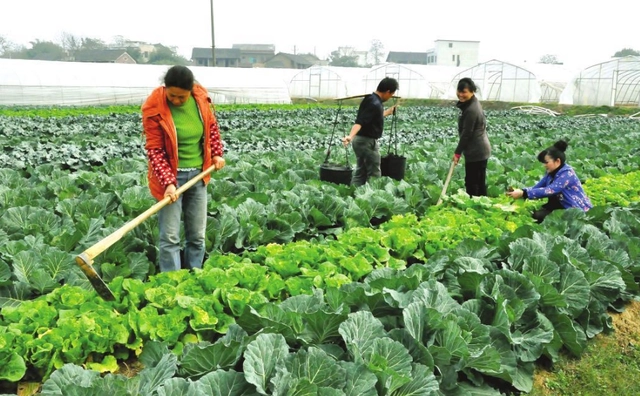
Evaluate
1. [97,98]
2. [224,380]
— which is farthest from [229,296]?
[97,98]

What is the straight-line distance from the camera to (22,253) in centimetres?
→ 348

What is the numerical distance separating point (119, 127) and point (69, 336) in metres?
12.1

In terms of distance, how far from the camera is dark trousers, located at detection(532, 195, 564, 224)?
5.55 m

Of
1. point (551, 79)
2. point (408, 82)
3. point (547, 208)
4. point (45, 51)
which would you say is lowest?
point (547, 208)

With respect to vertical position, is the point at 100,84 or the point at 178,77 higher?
the point at 178,77

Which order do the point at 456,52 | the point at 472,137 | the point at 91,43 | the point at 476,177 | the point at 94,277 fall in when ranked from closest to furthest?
the point at 94,277 → the point at 472,137 → the point at 476,177 → the point at 456,52 → the point at 91,43

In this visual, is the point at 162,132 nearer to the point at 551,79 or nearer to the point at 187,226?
the point at 187,226

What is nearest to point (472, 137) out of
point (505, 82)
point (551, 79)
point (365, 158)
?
point (365, 158)

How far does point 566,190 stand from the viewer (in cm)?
537

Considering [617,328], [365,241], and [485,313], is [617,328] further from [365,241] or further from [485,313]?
[365,241]

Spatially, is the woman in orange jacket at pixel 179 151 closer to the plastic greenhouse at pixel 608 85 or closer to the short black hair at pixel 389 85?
the short black hair at pixel 389 85

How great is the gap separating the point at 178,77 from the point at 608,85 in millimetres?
30534

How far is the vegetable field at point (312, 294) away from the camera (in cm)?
238

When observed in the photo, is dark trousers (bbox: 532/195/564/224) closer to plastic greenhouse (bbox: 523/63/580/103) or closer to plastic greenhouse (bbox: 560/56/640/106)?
plastic greenhouse (bbox: 560/56/640/106)
